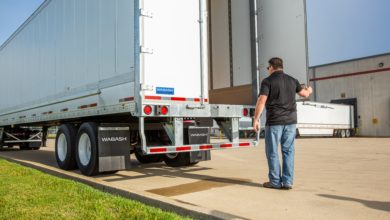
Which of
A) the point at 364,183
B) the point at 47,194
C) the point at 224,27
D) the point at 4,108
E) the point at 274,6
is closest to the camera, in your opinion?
the point at 47,194

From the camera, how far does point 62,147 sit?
8.37 meters

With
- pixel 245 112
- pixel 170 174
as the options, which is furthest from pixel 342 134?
pixel 170 174

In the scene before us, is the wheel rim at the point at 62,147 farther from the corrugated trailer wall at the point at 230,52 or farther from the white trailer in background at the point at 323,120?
the white trailer in background at the point at 323,120

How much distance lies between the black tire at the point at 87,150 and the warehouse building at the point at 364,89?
2733 cm

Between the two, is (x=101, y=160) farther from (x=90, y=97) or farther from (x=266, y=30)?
(x=266, y=30)

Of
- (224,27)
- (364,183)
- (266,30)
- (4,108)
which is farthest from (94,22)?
(4,108)

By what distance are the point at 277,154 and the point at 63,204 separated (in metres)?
2.91

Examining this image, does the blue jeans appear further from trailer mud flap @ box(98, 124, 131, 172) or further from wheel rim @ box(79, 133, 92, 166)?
wheel rim @ box(79, 133, 92, 166)

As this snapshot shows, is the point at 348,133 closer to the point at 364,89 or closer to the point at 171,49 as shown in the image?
the point at 364,89

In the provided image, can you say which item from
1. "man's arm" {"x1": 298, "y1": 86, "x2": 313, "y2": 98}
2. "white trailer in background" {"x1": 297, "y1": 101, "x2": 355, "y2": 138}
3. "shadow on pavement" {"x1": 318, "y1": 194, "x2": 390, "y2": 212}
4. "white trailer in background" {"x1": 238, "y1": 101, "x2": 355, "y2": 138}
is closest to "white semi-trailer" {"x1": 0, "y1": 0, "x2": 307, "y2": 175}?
"man's arm" {"x1": 298, "y1": 86, "x2": 313, "y2": 98}

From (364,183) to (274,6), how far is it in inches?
127

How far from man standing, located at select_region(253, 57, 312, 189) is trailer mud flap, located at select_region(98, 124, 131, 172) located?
2623 millimetres

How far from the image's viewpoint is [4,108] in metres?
14.3

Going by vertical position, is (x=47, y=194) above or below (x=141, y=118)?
below
